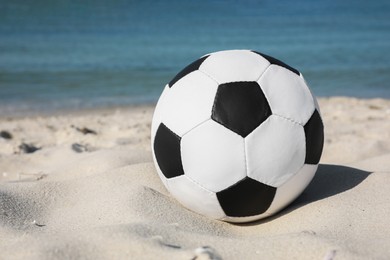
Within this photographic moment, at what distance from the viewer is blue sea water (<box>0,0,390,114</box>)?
8602 millimetres

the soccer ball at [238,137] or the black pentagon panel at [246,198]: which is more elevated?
the soccer ball at [238,137]

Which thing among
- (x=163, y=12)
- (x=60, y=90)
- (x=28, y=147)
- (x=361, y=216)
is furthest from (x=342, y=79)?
(x=163, y=12)

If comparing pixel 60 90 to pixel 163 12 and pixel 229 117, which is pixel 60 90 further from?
pixel 163 12

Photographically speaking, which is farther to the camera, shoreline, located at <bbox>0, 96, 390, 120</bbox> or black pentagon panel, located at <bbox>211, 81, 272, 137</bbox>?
shoreline, located at <bbox>0, 96, 390, 120</bbox>

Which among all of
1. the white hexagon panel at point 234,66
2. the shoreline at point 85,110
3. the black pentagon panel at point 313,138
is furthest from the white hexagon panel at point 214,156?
the shoreline at point 85,110

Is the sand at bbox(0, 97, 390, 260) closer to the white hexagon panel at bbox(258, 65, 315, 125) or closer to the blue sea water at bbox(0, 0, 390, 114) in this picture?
the white hexagon panel at bbox(258, 65, 315, 125)

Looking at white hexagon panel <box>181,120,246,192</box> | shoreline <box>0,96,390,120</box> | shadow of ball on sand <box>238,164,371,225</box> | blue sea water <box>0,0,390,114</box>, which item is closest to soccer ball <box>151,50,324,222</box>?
white hexagon panel <box>181,120,246,192</box>

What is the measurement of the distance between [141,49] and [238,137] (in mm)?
10902

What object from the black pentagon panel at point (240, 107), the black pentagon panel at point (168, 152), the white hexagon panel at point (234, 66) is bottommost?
the black pentagon panel at point (168, 152)

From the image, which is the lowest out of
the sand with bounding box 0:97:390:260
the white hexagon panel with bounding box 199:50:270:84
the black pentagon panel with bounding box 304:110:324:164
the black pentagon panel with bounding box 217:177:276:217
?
the sand with bounding box 0:97:390:260

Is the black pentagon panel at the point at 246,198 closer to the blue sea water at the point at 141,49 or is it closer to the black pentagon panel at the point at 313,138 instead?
the black pentagon panel at the point at 313,138

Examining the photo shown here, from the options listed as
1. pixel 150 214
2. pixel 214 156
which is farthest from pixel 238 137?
pixel 150 214

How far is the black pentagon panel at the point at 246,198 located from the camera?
2586mm

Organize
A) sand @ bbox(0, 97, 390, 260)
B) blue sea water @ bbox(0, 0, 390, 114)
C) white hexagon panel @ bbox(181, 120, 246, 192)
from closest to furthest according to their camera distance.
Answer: sand @ bbox(0, 97, 390, 260), white hexagon panel @ bbox(181, 120, 246, 192), blue sea water @ bbox(0, 0, 390, 114)
